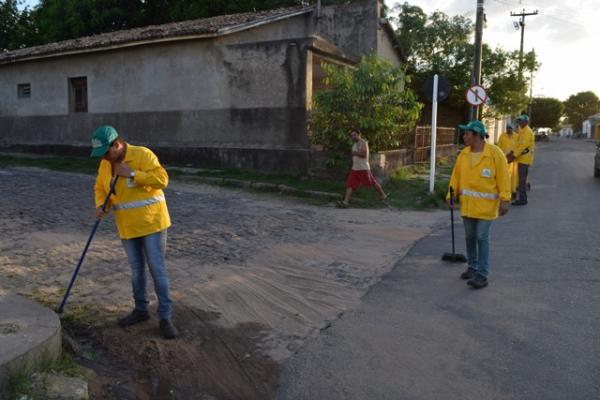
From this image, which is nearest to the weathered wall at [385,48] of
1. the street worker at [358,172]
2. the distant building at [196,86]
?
the distant building at [196,86]

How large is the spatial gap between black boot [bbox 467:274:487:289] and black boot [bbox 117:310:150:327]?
315cm

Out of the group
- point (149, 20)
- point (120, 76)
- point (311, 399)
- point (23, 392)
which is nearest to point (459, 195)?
point (311, 399)

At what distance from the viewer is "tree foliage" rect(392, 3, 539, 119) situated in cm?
2636

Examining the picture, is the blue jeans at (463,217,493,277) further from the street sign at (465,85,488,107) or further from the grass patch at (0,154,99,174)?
the grass patch at (0,154,99,174)

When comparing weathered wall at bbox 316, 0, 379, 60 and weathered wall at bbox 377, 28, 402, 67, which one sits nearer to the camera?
weathered wall at bbox 316, 0, 379, 60

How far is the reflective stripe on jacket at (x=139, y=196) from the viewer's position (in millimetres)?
4016

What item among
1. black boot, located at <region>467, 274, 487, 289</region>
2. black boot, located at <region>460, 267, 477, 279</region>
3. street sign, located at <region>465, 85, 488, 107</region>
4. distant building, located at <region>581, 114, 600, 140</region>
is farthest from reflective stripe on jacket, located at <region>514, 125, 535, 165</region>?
distant building, located at <region>581, 114, 600, 140</region>

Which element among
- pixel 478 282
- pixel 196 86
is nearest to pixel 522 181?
pixel 478 282

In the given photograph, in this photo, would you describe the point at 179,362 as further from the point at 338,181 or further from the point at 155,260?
the point at 338,181

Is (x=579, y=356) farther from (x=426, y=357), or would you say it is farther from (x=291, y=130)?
(x=291, y=130)

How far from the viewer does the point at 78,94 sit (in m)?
17.7

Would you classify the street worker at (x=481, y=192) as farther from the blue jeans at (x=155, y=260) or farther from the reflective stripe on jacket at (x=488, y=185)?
the blue jeans at (x=155, y=260)

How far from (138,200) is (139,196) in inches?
1.3

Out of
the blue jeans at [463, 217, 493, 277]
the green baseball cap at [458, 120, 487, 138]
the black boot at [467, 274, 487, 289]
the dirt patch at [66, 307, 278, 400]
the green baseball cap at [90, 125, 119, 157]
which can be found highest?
the green baseball cap at [458, 120, 487, 138]
